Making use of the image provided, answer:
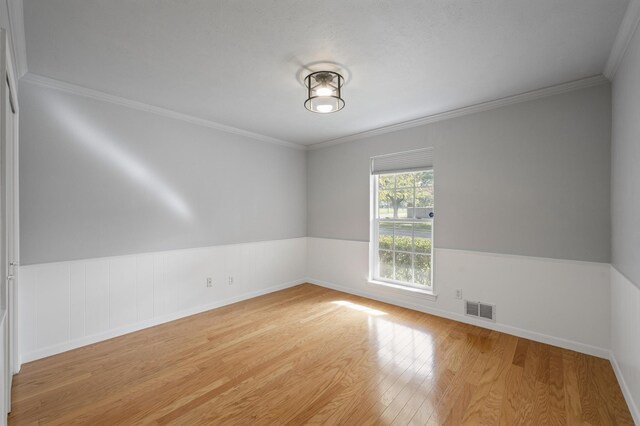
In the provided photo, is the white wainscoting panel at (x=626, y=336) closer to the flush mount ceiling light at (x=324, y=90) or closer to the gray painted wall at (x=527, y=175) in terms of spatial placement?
the gray painted wall at (x=527, y=175)

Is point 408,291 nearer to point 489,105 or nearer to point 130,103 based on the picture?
point 489,105

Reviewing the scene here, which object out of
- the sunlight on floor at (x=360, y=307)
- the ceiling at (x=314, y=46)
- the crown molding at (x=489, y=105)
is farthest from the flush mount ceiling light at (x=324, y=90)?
the sunlight on floor at (x=360, y=307)

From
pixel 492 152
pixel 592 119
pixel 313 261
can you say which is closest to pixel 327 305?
pixel 313 261

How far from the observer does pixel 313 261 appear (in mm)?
5383

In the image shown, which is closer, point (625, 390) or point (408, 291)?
point (625, 390)

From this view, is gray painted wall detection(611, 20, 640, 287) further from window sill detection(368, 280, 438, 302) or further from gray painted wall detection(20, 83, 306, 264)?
gray painted wall detection(20, 83, 306, 264)

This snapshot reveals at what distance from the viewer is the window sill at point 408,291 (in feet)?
12.6

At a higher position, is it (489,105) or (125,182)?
(489,105)

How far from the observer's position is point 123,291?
3.25 meters

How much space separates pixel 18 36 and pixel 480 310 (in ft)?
16.1

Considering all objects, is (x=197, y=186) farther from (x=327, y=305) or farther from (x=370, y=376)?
(x=370, y=376)

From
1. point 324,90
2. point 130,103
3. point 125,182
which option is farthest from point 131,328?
point 324,90

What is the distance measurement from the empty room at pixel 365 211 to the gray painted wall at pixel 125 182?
0.02 metres

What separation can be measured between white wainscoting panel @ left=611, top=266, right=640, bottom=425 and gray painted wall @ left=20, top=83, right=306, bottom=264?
416 centimetres
